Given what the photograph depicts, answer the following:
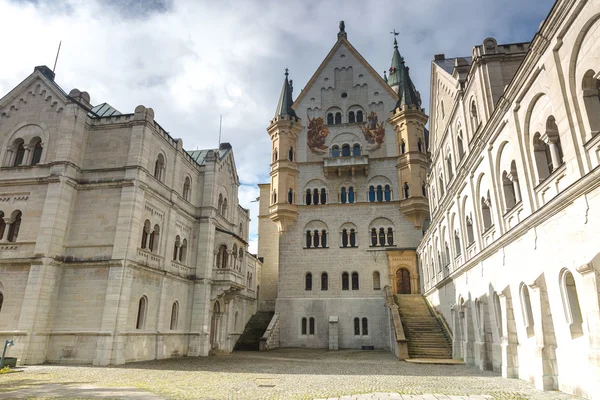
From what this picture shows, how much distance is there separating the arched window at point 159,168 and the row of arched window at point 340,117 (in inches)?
826

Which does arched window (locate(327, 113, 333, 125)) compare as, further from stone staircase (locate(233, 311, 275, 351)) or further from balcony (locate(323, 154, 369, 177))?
stone staircase (locate(233, 311, 275, 351))

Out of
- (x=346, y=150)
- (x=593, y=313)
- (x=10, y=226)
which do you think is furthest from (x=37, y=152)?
(x=593, y=313)

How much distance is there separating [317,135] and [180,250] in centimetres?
2004

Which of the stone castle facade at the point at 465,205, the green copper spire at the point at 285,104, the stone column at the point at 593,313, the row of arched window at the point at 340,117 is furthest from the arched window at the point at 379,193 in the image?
the stone column at the point at 593,313

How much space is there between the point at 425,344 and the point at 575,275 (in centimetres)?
1715

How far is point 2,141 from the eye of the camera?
27.2 meters

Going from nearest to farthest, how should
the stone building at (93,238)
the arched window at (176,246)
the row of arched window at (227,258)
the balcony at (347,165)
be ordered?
the stone building at (93,238)
the arched window at (176,246)
the row of arched window at (227,258)
the balcony at (347,165)

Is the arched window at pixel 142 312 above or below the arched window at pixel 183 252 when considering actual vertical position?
below

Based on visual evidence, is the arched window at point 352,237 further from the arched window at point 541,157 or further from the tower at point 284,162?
the arched window at point 541,157

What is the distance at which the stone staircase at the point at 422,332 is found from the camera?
25167 millimetres

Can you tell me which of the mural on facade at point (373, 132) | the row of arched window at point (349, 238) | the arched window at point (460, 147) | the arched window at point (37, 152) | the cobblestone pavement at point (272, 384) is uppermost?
the mural on facade at point (373, 132)

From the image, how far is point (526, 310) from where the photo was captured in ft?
47.0

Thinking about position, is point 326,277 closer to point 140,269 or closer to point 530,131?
point 140,269

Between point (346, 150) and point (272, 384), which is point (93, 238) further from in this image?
point (346, 150)
